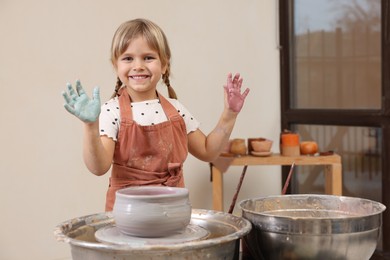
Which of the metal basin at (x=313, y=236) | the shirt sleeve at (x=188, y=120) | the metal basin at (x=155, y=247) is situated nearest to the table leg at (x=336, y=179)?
the shirt sleeve at (x=188, y=120)

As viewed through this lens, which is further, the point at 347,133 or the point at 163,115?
the point at 347,133

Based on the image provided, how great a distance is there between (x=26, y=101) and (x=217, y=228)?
193 cm

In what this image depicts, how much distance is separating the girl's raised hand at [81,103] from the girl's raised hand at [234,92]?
0.44 m

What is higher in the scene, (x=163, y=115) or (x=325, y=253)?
(x=163, y=115)

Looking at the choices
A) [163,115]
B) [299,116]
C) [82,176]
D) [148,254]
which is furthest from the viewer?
[299,116]

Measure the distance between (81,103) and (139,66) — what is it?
432 mm

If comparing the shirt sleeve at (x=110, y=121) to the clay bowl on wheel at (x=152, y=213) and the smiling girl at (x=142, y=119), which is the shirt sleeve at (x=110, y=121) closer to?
the smiling girl at (x=142, y=119)

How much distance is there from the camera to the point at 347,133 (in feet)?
10.4

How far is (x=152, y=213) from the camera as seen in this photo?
1.00m

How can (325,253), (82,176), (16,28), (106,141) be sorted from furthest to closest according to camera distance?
1. (82,176)
2. (16,28)
3. (106,141)
4. (325,253)

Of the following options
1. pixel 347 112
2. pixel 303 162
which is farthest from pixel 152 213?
pixel 347 112

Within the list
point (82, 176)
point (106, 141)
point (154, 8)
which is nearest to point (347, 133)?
point (154, 8)

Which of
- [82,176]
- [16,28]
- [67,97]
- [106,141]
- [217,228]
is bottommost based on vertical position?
[82,176]

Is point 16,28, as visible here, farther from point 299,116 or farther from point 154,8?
point 299,116
